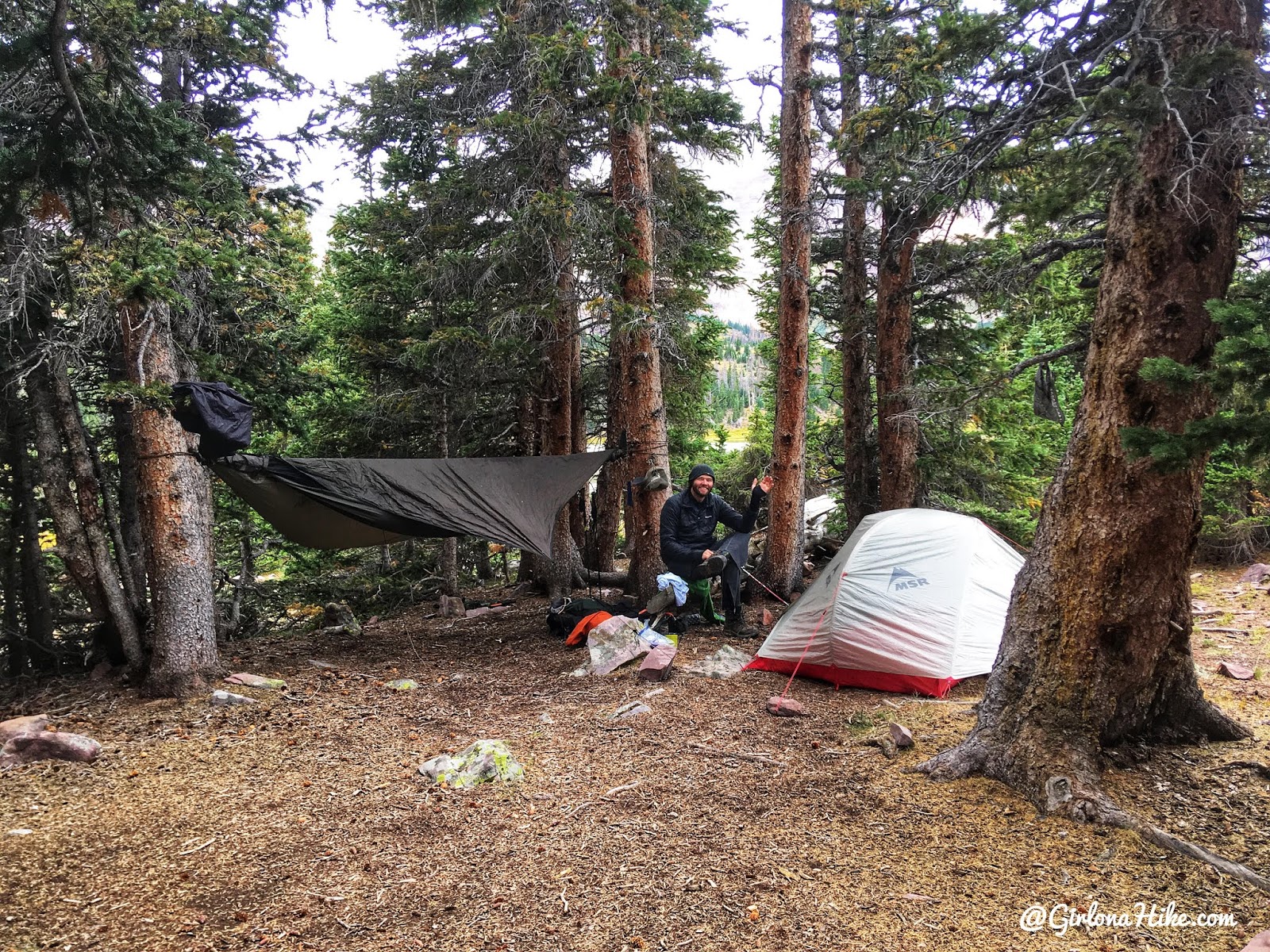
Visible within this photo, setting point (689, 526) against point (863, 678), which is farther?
point (689, 526)

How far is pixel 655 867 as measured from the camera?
2691 mm

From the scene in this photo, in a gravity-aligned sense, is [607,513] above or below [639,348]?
below

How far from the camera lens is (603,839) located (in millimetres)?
2932

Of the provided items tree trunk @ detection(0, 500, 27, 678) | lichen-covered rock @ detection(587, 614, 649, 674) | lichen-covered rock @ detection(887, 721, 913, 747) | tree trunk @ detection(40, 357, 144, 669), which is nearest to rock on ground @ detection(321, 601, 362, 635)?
tree trunk @ detection(40, 357, 144, 669)

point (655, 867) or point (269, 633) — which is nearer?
point (655, 867)

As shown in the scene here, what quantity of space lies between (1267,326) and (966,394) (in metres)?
3.22

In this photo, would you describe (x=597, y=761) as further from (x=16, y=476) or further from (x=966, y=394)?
(x=16, y=476)

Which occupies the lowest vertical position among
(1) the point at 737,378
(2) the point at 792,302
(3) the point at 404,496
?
(3) the point at 404,496

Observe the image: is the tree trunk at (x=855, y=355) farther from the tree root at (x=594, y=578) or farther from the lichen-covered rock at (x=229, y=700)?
the lichen-covered rock at (x=229, y=700)

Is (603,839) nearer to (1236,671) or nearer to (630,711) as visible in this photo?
(630,711)

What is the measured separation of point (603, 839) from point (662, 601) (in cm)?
318

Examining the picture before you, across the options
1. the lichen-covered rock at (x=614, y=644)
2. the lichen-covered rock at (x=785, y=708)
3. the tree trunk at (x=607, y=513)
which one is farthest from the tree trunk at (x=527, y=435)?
the lichen-covered rock at (x=785, y=708)

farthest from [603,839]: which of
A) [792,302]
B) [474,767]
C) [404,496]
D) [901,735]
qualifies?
[792,302]

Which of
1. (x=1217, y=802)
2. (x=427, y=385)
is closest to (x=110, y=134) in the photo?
(x=427, y=385)
